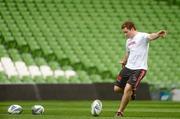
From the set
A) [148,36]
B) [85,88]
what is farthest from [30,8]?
[148,36]

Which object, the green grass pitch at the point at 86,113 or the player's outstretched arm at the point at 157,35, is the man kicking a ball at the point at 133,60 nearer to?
the player's outstretched arm at the point at 157,35

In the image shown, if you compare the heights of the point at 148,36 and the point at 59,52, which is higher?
the point at 148,36

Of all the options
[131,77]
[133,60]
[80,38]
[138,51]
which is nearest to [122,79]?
[131,77]

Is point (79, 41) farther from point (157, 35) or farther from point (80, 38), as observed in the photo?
point (157, 35)

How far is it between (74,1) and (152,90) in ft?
21.5

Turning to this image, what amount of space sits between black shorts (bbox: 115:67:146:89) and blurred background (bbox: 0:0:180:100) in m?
10.9

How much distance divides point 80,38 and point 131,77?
1473 cm

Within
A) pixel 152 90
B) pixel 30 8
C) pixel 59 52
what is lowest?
pixel 152 90

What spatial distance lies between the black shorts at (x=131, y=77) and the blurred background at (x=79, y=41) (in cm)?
1094

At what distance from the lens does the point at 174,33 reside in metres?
28.2

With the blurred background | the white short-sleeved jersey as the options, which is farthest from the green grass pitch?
the blurred background

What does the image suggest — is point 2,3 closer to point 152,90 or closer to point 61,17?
point 61,17

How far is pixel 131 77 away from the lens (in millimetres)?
11562

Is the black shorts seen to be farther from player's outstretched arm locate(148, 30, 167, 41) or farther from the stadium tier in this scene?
the stadium tier
